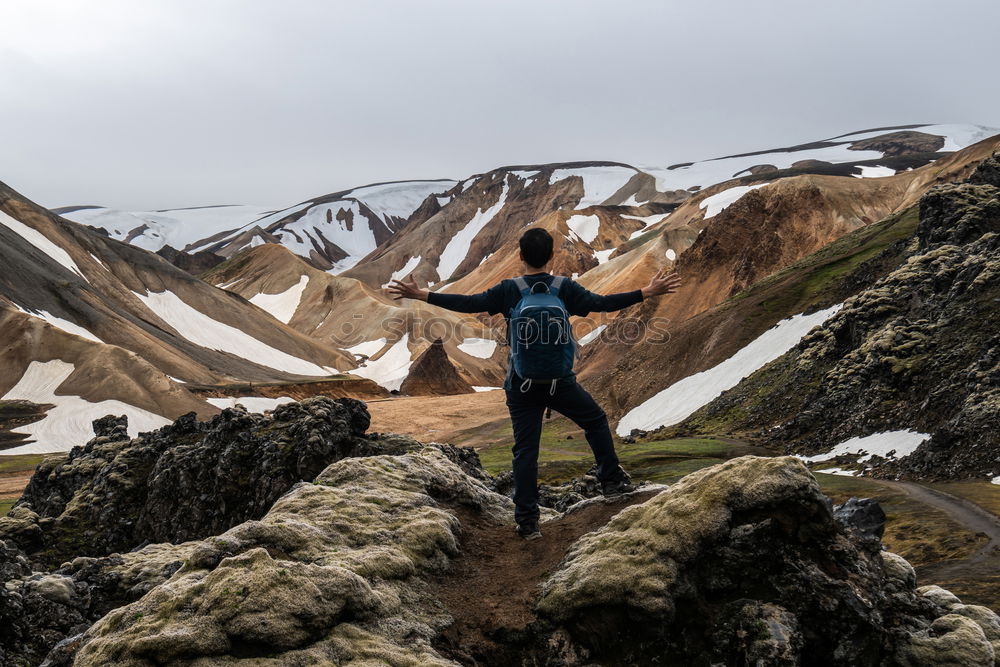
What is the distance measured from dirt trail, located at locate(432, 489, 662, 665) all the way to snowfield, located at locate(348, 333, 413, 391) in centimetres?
12031

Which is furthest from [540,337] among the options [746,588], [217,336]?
[217,336]

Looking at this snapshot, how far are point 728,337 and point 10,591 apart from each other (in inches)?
2053

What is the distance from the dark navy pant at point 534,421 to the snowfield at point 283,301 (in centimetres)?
18108

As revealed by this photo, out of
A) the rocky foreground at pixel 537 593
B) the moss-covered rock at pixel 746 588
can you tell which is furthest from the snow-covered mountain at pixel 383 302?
the moss-covered rock at pixel 746 588

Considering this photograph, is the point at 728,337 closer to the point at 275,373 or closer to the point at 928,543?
the point at 928,543

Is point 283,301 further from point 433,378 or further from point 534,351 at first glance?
point 534,351

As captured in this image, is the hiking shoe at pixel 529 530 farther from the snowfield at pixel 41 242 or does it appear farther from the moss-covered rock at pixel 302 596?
the snowfield at pixel 41 242

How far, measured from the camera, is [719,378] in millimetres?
51031

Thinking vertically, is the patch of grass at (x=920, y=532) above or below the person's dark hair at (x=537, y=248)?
below

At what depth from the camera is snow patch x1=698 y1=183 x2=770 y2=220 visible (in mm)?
153750

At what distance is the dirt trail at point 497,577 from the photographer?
7422mm

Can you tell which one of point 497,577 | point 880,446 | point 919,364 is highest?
point 497,577

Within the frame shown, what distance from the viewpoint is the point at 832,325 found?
→ 4100 cm

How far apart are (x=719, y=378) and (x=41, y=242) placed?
116 metres
